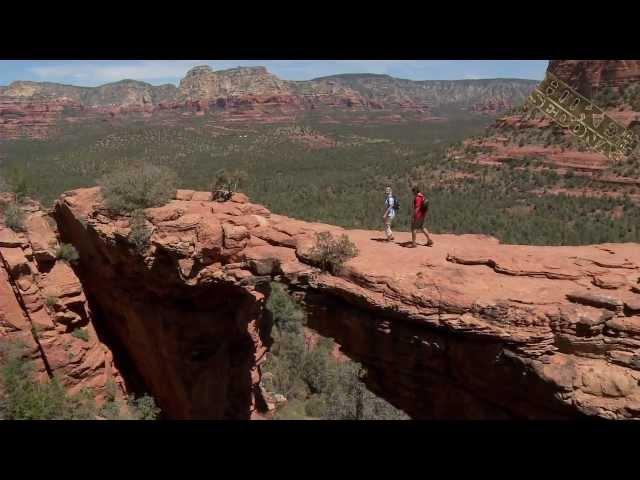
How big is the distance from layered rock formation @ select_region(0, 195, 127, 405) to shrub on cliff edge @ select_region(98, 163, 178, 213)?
73.9 inches

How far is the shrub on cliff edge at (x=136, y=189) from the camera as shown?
10992 mm

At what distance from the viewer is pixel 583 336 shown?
6.67 m

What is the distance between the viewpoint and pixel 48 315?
33.1ft

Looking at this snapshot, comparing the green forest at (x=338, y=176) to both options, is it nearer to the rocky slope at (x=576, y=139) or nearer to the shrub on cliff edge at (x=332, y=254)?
the rocky slope at (x=576, y=139)

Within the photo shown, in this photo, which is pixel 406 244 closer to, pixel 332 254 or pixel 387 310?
pixel 332 254

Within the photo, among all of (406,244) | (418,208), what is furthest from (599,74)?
(418,208)

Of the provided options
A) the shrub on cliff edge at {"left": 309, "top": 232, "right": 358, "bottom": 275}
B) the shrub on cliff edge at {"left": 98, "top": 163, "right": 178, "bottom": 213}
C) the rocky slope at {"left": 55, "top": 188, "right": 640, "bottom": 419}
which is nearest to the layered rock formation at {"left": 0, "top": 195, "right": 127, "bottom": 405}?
the rocky slope at {"left": 55, "top": 188, "right": 640, "bottom": 419}

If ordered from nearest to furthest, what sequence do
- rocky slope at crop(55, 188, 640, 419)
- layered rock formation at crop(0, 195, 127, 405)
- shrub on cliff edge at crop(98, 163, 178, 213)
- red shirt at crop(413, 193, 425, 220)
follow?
rocky slope at crop(55, 188, 640, 419)
red shirt at crop(413, 193, 425, 220)
layered rock formation at crop(0, 195, 127, 405)
shrub on cliff edge at crop(98, 163, 178, 213)

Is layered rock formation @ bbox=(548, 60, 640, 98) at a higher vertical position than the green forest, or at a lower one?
higher

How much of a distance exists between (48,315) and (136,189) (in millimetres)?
3370

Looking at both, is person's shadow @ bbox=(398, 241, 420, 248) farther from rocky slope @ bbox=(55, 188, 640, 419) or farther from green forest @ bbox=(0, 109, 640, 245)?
green forest @ bbox=(0, 109, 640, 245)

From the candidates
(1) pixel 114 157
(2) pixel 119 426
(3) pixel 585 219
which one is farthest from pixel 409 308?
(1) pixel 114 157

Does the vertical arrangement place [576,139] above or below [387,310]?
above

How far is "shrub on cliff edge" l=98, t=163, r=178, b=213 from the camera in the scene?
1099 cm
